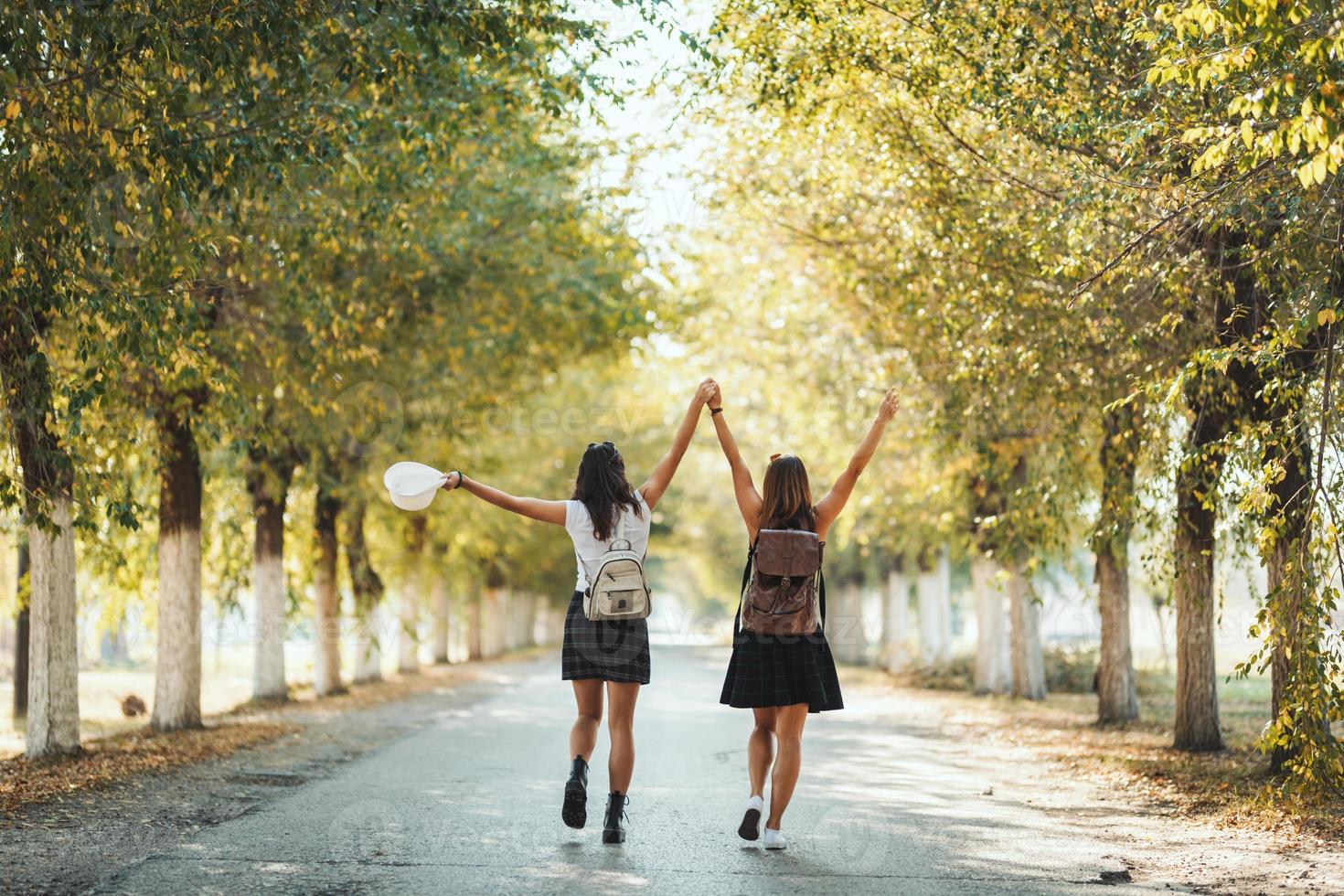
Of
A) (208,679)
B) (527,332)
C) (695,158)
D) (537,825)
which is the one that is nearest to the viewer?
(537,825)

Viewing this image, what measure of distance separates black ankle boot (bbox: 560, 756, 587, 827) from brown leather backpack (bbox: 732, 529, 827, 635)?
1190mm

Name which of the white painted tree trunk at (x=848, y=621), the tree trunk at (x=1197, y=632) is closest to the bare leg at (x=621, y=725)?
the tree trunk at (x=1197, y=632)

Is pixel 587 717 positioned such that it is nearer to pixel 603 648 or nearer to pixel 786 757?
pixel 603 648

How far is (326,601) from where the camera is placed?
76.0 feet

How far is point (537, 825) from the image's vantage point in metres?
8.12

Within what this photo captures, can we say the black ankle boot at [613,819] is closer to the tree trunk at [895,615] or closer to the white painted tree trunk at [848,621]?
the tree trunk at [895,615]

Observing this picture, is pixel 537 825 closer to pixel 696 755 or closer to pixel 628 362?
pixel 696 755

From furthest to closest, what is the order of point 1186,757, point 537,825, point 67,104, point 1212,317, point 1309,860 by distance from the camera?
point 1186,757 < point 1212,317 < point 67,104 < point 537,825 < point 1309,860

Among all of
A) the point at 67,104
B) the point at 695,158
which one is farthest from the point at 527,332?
the point at 67,104

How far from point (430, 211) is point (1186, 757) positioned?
976 centimetres

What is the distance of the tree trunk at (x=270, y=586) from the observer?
19.7 m

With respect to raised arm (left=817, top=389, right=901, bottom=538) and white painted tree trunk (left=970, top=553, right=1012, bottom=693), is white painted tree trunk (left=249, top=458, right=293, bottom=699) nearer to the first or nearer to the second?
white painted tree trunk (left=970, top=553, right=1012, bottom=693)

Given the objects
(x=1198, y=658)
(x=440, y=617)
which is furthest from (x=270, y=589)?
(x=440, y=617)

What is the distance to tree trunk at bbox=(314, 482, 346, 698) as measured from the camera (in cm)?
2242
